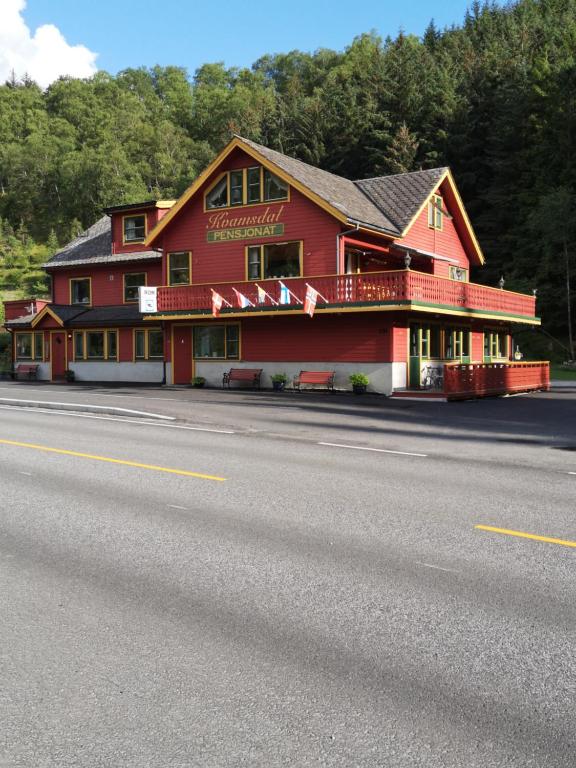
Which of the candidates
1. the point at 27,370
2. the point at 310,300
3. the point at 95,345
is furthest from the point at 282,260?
the point at 27,370

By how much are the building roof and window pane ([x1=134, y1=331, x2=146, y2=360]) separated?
4.16m

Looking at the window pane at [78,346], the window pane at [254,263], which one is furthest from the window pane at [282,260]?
the window pane at [78,346]

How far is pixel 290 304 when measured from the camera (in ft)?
89.6

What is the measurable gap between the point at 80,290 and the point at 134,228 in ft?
17.8

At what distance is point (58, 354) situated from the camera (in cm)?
3875

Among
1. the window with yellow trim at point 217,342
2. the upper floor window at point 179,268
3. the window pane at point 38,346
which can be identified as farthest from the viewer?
the window pane at point 38,346

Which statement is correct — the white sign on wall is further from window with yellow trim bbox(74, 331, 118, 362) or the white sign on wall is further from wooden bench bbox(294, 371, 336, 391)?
wooden bench bbox(294, 371, 336, 391)

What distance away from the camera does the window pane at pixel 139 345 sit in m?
35.7

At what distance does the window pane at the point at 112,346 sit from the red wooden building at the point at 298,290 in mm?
54

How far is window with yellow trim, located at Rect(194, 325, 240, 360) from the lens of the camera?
30.7 metres

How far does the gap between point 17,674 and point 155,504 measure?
3.88 m

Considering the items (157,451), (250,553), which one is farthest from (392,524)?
(157,451)

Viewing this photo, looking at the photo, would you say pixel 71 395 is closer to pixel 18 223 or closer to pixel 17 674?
pixel 17 674

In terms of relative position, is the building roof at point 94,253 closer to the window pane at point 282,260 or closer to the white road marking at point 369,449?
the window pane at point 282,260
